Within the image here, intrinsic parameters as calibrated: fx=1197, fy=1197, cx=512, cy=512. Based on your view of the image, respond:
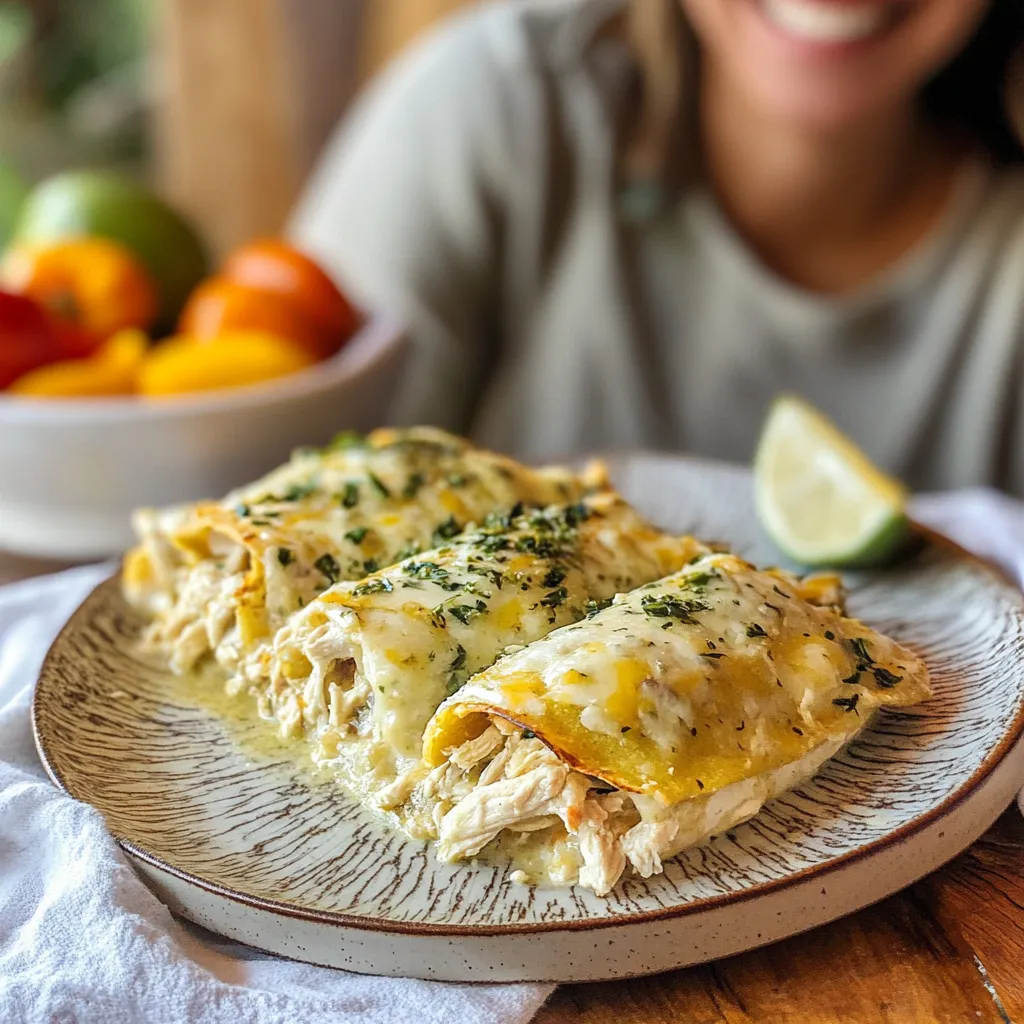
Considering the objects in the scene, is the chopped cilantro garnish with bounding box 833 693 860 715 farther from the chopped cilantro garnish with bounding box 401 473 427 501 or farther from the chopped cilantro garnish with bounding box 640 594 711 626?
the chopped cilantro garnish with bounding box 401 473 427 501

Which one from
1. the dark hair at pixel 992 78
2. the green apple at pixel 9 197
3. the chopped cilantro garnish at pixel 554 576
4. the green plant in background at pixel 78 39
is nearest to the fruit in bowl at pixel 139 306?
the chopped cilantro garnish at pixel 554 576

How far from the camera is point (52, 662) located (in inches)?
57.8

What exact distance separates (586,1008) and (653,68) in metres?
2.54

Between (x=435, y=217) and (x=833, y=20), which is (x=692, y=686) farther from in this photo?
(x=435, y=217)

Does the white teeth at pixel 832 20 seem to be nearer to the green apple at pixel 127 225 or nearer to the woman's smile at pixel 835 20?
the woman's smile at pixel 835 20

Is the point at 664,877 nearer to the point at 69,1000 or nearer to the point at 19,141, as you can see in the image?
the point at 69,1000

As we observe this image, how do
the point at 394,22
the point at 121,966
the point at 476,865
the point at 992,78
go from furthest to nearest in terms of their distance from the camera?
the point at 394,22
the point at 992,78
the point at 476,865
the point at 121,966

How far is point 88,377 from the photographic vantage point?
2.12 metres

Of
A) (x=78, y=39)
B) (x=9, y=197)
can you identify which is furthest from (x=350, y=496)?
(x=78, y=39)

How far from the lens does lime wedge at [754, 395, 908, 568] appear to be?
5.53ft

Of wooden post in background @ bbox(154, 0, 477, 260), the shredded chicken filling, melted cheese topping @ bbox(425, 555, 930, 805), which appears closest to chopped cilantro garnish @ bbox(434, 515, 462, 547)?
melted cheese topping @ bbox(425, 555, 930, 805)

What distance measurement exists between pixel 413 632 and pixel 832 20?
2.05 meters

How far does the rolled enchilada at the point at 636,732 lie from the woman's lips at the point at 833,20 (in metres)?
1.87

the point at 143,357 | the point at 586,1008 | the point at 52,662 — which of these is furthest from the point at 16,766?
the point at 143,357
